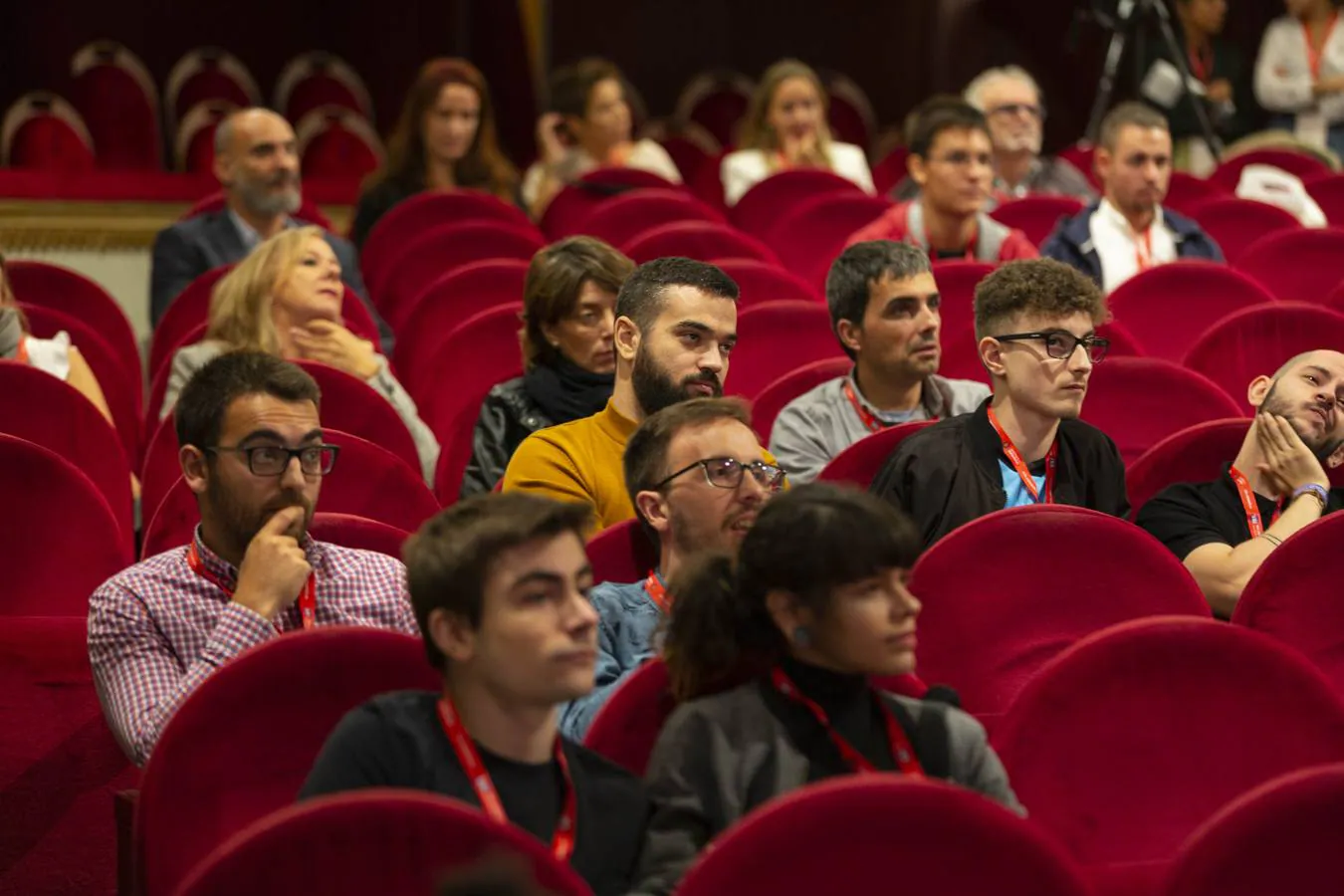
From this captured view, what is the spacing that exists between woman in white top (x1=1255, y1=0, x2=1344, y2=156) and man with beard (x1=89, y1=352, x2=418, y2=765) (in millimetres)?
5518

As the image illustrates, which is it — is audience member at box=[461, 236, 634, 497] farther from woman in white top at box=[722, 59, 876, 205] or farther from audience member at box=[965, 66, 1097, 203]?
woman in white top at box=[722, 59, 876, 205]

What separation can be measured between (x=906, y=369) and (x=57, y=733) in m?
1.44

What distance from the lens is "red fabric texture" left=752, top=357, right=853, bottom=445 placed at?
128 inches

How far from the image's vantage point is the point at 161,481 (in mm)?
3092

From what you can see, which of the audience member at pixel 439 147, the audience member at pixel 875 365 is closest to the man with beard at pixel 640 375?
the audience member at pixel 875 365

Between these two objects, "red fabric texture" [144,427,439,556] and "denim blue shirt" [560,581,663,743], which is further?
"red fabric texture" [144,427,439,556]

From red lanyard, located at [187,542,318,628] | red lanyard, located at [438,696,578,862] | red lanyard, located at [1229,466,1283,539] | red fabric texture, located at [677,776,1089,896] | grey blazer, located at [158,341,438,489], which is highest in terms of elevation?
red fabric texture, located at [677,776,1089,896]

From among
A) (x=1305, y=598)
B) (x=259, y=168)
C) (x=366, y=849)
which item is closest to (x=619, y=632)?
(x=366, y=849)

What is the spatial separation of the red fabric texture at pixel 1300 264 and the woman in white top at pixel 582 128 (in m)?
2.07

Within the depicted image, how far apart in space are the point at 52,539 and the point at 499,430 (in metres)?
0.71

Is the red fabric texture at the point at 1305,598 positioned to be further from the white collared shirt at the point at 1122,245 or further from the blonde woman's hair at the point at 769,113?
the blonde woman's hair at the point at 769,113

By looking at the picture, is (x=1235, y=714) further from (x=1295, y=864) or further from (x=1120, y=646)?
(x=1295, y=864)

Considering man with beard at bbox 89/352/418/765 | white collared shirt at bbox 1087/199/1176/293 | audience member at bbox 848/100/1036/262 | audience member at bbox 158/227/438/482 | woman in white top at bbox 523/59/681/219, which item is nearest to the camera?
man with beard at bbox 89/352/418/765

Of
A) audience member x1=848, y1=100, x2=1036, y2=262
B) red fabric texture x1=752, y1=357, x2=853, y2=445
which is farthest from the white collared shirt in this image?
red fabric texture x1=752, y1=357, x2=853, y2=445
